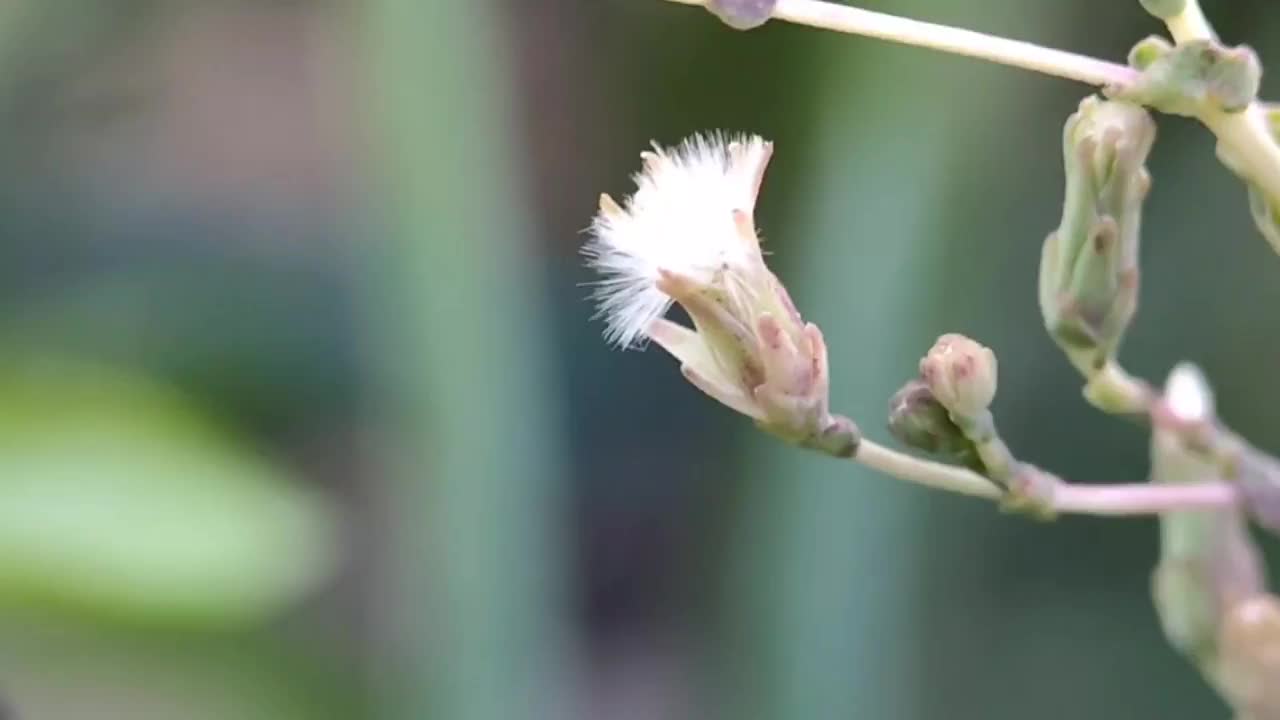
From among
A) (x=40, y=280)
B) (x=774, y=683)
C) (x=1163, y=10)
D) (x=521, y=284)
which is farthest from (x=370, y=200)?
(x=1163, y=10)

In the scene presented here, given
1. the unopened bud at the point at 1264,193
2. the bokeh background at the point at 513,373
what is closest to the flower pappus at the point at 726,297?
the unopened bud at the point at 1264,193

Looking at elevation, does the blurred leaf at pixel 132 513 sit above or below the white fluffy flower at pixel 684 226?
below

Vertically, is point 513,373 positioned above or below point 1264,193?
below

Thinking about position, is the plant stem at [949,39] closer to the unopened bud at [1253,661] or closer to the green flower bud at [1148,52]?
the green flower bud at [1148,52]

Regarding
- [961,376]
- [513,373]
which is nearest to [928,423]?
[961,376]

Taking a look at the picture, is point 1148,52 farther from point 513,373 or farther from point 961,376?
point 513,373

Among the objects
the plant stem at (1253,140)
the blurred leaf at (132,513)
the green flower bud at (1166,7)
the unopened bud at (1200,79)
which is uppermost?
the green flower bud at (1166,7)
